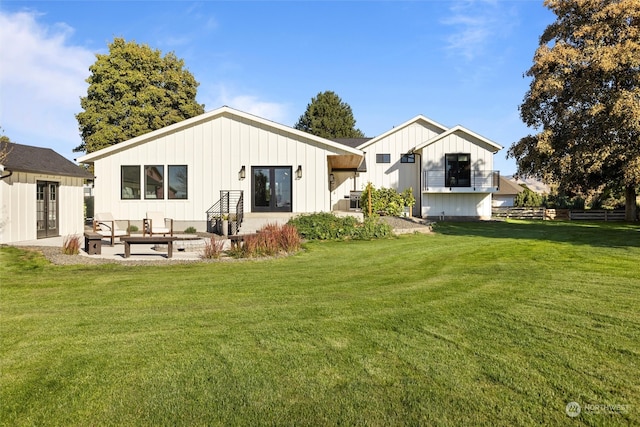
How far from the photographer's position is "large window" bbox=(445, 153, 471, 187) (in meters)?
23.8

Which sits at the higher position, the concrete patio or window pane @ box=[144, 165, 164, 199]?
window pane @ box=[144, 165, 164, 199]

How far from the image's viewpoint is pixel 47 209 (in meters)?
14.4

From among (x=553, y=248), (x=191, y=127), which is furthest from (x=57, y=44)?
(x=553, y=248)

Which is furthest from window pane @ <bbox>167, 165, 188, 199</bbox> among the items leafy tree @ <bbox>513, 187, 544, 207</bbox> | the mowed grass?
leafy tree @ <bbox>513, 187, 544, 207</bbox>

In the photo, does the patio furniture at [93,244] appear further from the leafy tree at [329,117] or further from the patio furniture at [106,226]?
the leafy tree at [329,117]

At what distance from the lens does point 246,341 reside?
151 inches

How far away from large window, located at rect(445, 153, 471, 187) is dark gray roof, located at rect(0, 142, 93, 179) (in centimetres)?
1963

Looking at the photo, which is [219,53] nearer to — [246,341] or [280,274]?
[280,274]

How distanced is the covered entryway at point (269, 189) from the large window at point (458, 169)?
12272 millimetres

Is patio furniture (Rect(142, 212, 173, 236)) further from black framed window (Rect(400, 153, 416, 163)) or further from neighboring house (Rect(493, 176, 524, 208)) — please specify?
neighboring house (Rect(493, 176, 524, 208))

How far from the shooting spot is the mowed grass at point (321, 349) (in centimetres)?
262
